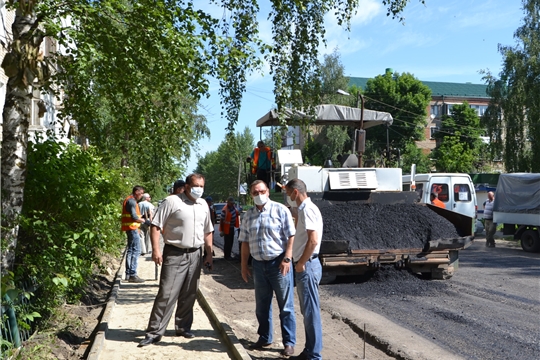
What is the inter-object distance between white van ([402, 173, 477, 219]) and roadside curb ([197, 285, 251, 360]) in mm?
14696

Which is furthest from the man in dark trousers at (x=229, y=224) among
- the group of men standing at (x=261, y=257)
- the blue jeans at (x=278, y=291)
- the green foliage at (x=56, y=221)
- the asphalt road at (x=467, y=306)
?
the blue jeans at (x=278, y=291)

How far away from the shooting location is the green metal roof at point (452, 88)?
80.8m

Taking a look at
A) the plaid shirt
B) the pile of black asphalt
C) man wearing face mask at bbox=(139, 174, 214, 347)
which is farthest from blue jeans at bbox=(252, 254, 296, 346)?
the pile of black asphalt

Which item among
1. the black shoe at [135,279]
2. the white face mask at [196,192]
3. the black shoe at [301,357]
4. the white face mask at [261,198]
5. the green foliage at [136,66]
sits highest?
the green foliage at [136,66]

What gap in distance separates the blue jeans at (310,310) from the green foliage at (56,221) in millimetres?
2637

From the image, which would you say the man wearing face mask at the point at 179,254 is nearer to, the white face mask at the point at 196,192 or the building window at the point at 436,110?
A: the white face mask at the point at 196,192

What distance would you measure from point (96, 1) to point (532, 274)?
10.8m

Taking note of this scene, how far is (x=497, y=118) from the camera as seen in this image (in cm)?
3822

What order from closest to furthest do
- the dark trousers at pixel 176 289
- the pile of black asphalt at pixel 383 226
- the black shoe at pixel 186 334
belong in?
1. the dark trousers at pixel 176 289
2. the black shoe at pixel 186 334
3. the pile of black asphalt at pixel 383 226

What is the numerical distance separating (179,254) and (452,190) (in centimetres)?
1743

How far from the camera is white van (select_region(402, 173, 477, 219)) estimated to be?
74.4 feet

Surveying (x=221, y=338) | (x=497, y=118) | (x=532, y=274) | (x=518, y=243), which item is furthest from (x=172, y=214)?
(x=497, y=118)

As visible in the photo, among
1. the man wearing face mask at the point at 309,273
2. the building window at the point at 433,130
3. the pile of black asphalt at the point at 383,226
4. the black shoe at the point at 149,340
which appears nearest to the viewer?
the man wearing face mask at the point at 309,273

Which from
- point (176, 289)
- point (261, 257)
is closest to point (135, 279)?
point (176, 289)
